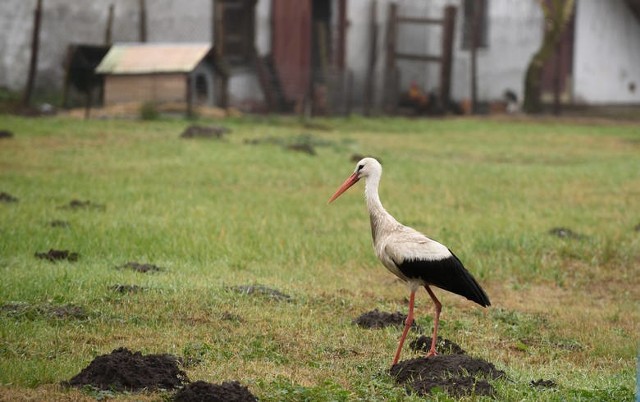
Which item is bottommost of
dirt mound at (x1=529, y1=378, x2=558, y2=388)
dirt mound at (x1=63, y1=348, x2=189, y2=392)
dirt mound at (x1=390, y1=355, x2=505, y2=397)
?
dirt mound at (x1=529, y1=378, x2=558, y2=388)

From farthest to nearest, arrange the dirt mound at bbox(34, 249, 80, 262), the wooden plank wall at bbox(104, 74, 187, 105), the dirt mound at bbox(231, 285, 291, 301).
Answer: the wooden plank wall at bbox(104, 74, 187, 105), the dirt mound at bbox(34, 249, 80, 262), the dirt mound at bbox(231, 285, 291, 301)

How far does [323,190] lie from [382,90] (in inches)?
586

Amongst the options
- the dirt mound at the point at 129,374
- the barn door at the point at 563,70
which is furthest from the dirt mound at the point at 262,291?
the barn door at the point at 563,70

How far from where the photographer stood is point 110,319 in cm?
842

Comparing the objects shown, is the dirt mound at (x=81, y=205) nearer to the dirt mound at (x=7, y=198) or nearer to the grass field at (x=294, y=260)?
the grass field at (x=294, y=260)

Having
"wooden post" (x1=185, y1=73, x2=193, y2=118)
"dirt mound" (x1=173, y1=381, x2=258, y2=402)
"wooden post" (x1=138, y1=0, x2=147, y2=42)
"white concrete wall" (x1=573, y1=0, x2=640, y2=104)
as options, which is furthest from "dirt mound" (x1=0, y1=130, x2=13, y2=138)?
"white concrete wall" (x1=573, y1=0, x2=640, y2=104)

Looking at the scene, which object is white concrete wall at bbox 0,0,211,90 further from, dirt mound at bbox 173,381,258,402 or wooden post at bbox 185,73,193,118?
dirt mound at bbox 173,381,258,402

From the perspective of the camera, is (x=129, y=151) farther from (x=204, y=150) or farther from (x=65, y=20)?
(x=65, y=20)

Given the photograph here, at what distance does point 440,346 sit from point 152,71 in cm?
1869

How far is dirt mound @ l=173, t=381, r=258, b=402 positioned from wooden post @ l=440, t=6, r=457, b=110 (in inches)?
949

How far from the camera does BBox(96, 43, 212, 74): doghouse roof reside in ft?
84.9

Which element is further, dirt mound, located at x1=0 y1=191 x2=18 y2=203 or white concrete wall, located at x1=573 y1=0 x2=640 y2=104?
white concrete wall, located at x1=573 y1=0 x2=640 y2=104

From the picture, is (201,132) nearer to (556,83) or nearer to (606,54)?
(556,83)

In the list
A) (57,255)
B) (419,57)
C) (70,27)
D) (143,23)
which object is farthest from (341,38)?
(57,255)
